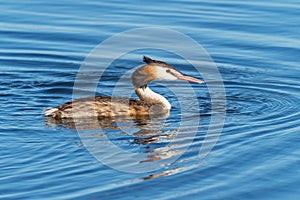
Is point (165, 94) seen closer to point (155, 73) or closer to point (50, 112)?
point (155, 73)

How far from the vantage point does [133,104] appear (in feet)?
40.2

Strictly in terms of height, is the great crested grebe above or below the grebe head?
below

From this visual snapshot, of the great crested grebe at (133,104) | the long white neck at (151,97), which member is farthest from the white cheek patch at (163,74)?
the long white neck at (151,97)

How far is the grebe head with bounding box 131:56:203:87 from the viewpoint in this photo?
12.5m

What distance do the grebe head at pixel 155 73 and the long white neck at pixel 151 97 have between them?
10 cm

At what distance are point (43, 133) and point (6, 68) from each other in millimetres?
3735

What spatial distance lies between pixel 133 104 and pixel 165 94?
1.25 meters

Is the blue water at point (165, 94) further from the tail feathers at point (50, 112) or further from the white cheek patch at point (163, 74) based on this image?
the white cheek patch at point (163, 74)

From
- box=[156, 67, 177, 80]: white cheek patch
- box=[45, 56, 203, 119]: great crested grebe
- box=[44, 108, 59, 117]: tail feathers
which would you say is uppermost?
box=[156, 67, 177, 80]: white cheek patch

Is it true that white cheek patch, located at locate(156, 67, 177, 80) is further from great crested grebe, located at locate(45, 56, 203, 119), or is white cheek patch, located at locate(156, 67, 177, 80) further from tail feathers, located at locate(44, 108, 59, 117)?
tail feathers, located at locate(44, 108, 59, 117)

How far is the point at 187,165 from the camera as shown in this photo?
9.74 meters

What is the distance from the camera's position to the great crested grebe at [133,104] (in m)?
11.7

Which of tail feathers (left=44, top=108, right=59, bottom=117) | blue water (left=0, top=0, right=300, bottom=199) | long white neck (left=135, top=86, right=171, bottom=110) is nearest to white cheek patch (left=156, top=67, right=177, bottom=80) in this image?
long white neck (left=135, top=86, right=171, bottom=110)

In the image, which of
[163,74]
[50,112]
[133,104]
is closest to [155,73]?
[163,74]
